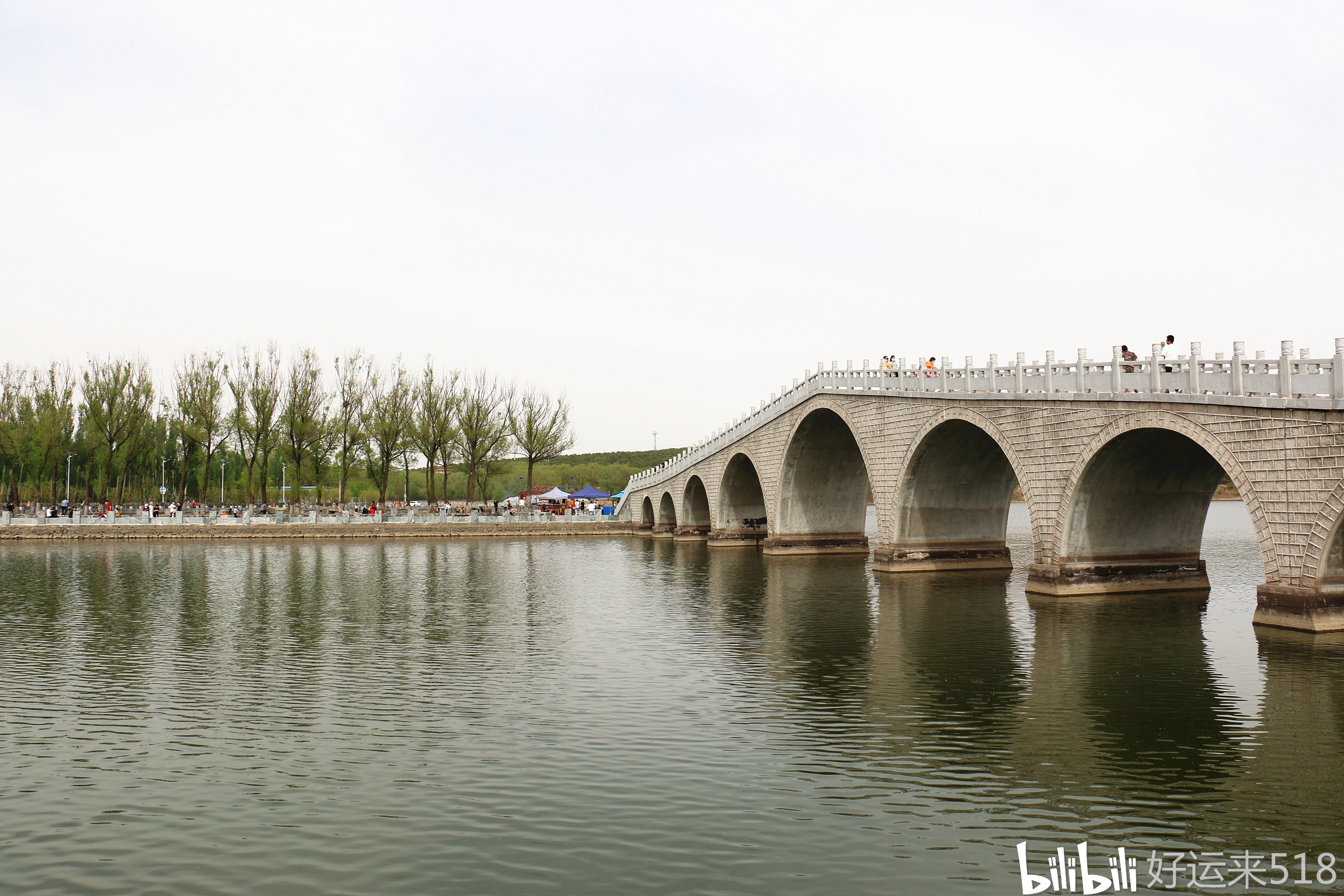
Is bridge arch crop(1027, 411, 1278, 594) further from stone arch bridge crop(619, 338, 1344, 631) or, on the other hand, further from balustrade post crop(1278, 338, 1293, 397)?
balustrade post crop(1278, 338, 1293, 397)

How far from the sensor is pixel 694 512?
6719 centimetres

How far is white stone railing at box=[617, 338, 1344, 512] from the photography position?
20141 millimetres

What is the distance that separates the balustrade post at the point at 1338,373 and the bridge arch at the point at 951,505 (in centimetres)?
1581

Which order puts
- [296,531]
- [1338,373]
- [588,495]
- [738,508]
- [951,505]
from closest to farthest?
[1338,373] → [951,505] → [738,508] → [296,531] → [588,495]

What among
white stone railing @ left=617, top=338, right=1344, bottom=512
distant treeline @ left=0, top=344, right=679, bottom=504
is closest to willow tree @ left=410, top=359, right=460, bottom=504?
distant treeline @ left=0, top=344, right=679, bottom=504

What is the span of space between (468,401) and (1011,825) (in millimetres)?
76854

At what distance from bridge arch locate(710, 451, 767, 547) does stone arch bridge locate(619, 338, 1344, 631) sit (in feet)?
16.8

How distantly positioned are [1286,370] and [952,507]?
1806 centimetres

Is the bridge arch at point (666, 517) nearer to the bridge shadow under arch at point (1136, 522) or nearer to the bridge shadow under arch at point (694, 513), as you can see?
the bridge shadow under arch at point (694, 513)

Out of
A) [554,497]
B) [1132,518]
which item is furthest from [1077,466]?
[554,497]

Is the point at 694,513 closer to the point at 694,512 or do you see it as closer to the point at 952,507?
the point at 694,512

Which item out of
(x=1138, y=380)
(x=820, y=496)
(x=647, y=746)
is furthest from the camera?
(x=820, y=496)

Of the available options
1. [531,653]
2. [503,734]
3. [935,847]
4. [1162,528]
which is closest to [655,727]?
[503,734]

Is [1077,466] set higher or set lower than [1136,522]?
higher
